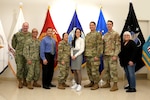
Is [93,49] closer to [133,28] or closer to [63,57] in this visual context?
[63,57]

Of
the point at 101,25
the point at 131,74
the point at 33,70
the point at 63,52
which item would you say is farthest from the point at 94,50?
the point at 33,70

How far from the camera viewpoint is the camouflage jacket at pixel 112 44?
434cm

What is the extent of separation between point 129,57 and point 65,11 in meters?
2.19

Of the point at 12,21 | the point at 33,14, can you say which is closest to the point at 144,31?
the point at 33,14

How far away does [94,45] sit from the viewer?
4.45 metres

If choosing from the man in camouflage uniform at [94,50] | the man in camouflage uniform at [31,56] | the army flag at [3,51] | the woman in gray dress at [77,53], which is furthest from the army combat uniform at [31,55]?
the man in camouflage uniform at [94,50]

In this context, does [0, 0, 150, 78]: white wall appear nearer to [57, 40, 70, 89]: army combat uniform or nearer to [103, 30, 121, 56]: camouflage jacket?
[57, 40, 70, 89]: army combat uniform

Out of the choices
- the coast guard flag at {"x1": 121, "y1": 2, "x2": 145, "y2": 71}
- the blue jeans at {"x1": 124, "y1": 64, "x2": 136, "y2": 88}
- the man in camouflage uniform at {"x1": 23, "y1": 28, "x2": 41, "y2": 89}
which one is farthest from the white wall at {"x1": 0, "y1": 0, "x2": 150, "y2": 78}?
the blue jeans at {"x1": 124, "y1": 64, "x2": 136, "y2": 88}

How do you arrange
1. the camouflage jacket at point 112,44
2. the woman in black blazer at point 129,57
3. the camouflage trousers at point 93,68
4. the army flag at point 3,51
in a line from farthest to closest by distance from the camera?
the army flag at point 3,51, the camouflage trousers at point 93,68, the camouflage jacket at point 112,44, the woman in black blazer at point 129,57

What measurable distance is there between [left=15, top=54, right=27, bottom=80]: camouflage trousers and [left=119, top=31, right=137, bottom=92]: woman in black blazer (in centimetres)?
207

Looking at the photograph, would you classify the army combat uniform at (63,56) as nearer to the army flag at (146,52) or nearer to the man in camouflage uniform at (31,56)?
the man in camouflage uniform at (31,56)

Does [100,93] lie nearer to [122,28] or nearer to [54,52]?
[54,52]

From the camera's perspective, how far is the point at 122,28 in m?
5.68

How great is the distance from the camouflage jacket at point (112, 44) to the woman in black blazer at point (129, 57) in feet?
0.35
